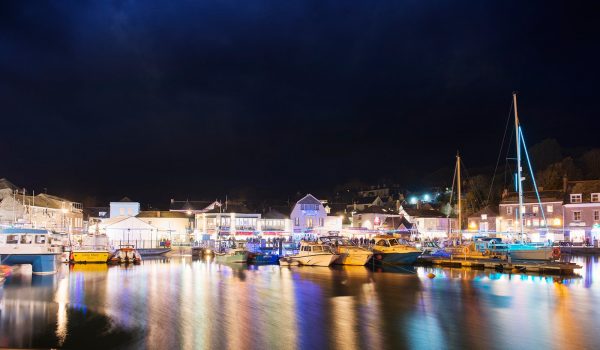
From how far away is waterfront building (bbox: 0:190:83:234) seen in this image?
3002 inches

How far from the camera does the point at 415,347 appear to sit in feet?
66.9

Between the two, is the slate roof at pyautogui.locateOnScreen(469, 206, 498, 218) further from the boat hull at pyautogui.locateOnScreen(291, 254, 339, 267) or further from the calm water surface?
the calm water surface

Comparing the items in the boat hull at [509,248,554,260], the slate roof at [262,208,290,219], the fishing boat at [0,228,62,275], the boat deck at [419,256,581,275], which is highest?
the slate roof at [262,208,290,219]

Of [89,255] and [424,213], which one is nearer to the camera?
[89,255]

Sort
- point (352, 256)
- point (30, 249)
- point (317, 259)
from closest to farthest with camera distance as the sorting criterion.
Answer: point (30, 249) < point (317, 259) < point (352, 256)

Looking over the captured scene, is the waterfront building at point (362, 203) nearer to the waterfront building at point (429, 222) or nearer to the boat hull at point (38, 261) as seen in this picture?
the waterfront building at point (429, 222)

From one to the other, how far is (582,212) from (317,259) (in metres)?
Answer: 45.2

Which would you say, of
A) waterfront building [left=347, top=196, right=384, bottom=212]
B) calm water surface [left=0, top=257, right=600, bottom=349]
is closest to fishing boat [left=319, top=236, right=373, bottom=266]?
calm water surface [left=0, top=257, right=600, bottom=349]

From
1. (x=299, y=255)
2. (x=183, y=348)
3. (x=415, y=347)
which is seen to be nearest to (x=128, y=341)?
(x=183, y=348)

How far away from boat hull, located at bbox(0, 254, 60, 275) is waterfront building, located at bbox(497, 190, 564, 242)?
202ft

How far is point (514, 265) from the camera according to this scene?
46844 mm

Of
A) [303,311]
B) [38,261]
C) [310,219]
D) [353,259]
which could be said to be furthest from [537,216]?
[38,261]

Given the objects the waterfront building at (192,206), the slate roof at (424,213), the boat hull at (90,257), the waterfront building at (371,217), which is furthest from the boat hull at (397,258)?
the waterfront building at (192,206)

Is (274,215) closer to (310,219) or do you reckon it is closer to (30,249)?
(310,219)
